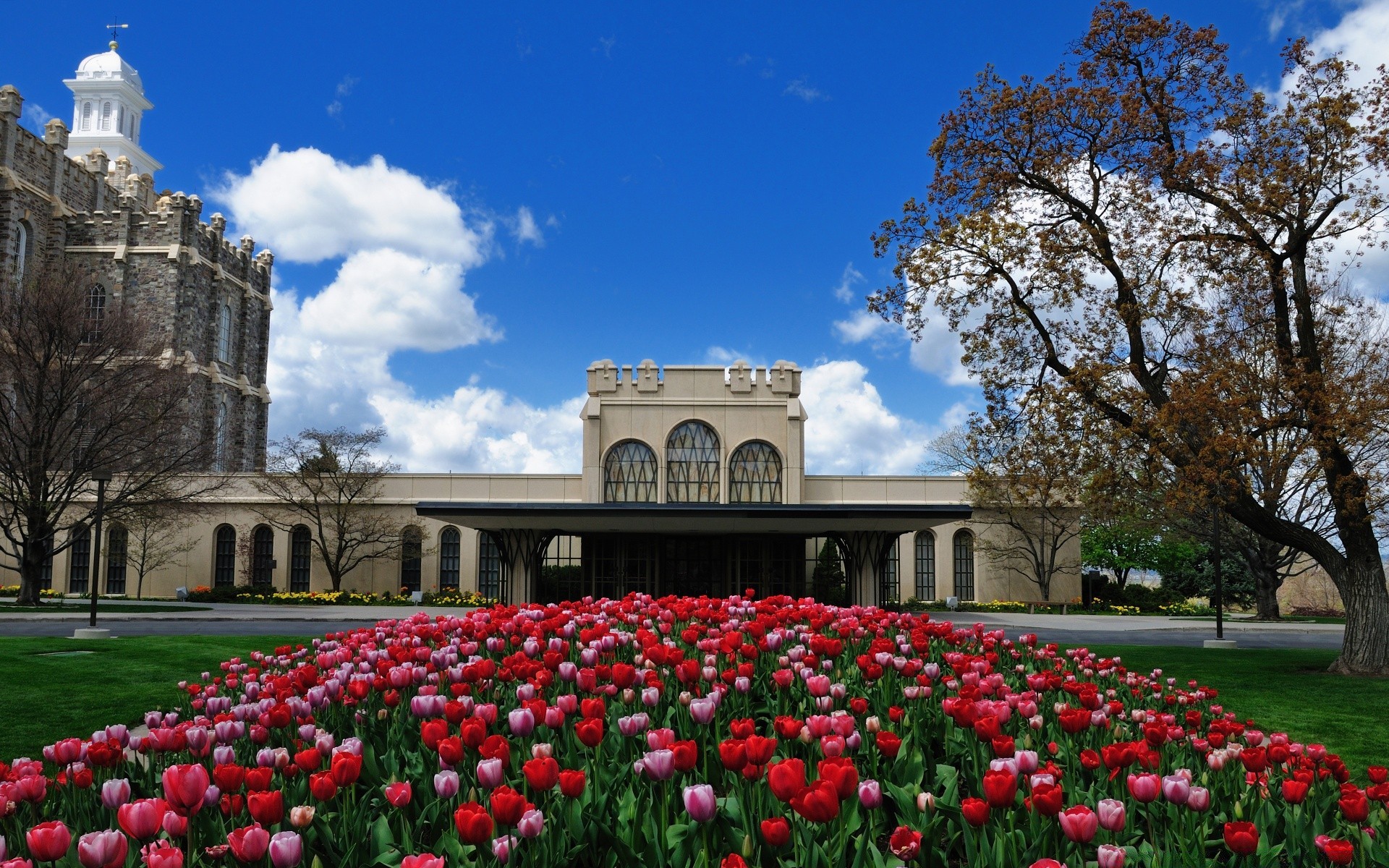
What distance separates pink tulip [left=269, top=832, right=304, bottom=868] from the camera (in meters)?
2.94

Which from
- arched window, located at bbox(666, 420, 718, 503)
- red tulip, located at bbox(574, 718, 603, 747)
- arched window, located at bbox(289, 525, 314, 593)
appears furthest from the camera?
arched window, located at bbox(289, 525, 314, 593)

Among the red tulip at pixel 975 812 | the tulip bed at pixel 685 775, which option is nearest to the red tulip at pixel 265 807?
the tulip bed at pixel 685 775

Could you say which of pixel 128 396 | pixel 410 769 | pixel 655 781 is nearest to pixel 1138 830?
pixel 655 781

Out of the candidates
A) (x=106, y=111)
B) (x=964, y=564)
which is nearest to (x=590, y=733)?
(x=964, y=564)

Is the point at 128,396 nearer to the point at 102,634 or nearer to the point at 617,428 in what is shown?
the point at 102,634

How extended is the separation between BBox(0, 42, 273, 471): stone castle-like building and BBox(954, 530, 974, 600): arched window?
34127 mm

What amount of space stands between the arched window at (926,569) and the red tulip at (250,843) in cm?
4130

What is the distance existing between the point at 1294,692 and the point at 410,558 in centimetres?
3487

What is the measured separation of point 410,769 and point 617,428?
3773 centimetres

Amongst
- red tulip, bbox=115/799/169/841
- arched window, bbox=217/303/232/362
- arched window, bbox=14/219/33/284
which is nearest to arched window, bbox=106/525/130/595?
arched window, bbox=14/219/33/284

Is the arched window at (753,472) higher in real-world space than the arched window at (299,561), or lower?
higher

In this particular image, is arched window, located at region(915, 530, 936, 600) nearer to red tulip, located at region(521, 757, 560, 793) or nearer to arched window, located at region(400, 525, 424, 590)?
arched window, located at region(400, 525, 424, 590)

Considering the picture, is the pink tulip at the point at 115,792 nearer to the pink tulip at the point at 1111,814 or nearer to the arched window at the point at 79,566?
the pink tulip at the point at 1111,814

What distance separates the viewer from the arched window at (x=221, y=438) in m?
56.3
